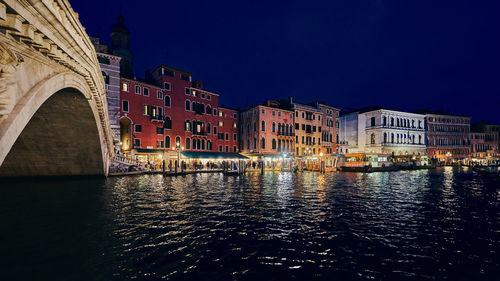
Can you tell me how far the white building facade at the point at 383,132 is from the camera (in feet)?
157

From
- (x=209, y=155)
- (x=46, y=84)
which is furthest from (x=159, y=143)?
(x=46, y=84)

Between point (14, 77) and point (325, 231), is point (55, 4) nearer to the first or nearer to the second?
point (14, 77)

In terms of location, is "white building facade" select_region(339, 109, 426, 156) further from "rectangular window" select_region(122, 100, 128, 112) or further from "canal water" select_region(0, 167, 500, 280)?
"rectangular window" select_region(122, 100, 128, 112)

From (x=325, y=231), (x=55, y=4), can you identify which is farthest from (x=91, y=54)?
(x=325, y=231)

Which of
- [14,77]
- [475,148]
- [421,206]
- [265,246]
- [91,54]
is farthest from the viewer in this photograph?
[475,148]

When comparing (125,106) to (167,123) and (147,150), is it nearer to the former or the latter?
(167,123)

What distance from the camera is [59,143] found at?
626 inches

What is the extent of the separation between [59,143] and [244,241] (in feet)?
52.7

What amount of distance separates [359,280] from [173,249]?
4.02 meters

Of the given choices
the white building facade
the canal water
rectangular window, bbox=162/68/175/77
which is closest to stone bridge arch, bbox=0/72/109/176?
the canal water

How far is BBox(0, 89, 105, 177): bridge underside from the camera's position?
498 inches

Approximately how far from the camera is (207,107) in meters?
36.2

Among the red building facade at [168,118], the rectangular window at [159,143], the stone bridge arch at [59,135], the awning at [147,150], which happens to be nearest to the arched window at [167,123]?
the red building facade at [168,118]

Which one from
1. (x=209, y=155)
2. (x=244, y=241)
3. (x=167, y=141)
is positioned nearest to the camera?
(x=244, y=241)
